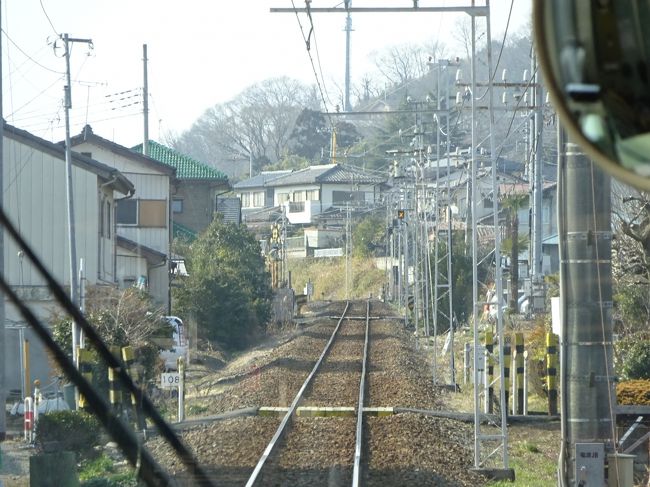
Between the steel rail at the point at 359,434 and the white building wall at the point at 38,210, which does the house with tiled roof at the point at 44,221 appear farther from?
the steel rail at the point at 359,434

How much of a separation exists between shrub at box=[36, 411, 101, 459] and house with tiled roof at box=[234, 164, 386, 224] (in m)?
42.0

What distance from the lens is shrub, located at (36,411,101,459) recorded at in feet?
35.2

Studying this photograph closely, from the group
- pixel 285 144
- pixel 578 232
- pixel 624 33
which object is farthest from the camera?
pixel 285 144

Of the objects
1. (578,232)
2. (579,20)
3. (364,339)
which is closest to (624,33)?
(579,20)

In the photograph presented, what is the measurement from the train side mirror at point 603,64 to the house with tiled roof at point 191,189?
28.8 metres

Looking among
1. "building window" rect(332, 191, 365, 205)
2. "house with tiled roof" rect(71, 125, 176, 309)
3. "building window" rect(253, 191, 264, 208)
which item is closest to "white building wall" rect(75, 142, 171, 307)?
"house with tiled roof" rect(71, 125, 176, 309)

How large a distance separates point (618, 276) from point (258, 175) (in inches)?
1413

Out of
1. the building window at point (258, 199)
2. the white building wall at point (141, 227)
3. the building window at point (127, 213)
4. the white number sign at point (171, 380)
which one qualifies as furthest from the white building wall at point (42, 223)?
the building window at point (258, 199)

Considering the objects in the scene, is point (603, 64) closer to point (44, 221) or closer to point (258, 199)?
point (44, 221)

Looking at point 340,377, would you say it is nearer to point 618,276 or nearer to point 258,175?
point 618,276

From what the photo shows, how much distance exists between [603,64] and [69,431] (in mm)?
9126

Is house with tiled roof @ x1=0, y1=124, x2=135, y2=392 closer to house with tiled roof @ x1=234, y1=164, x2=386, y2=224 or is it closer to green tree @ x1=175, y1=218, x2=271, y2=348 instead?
green tree @ x1=175, y1=218, x2=271, y2=348

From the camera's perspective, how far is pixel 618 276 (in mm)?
19125

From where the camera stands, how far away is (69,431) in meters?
10.8
